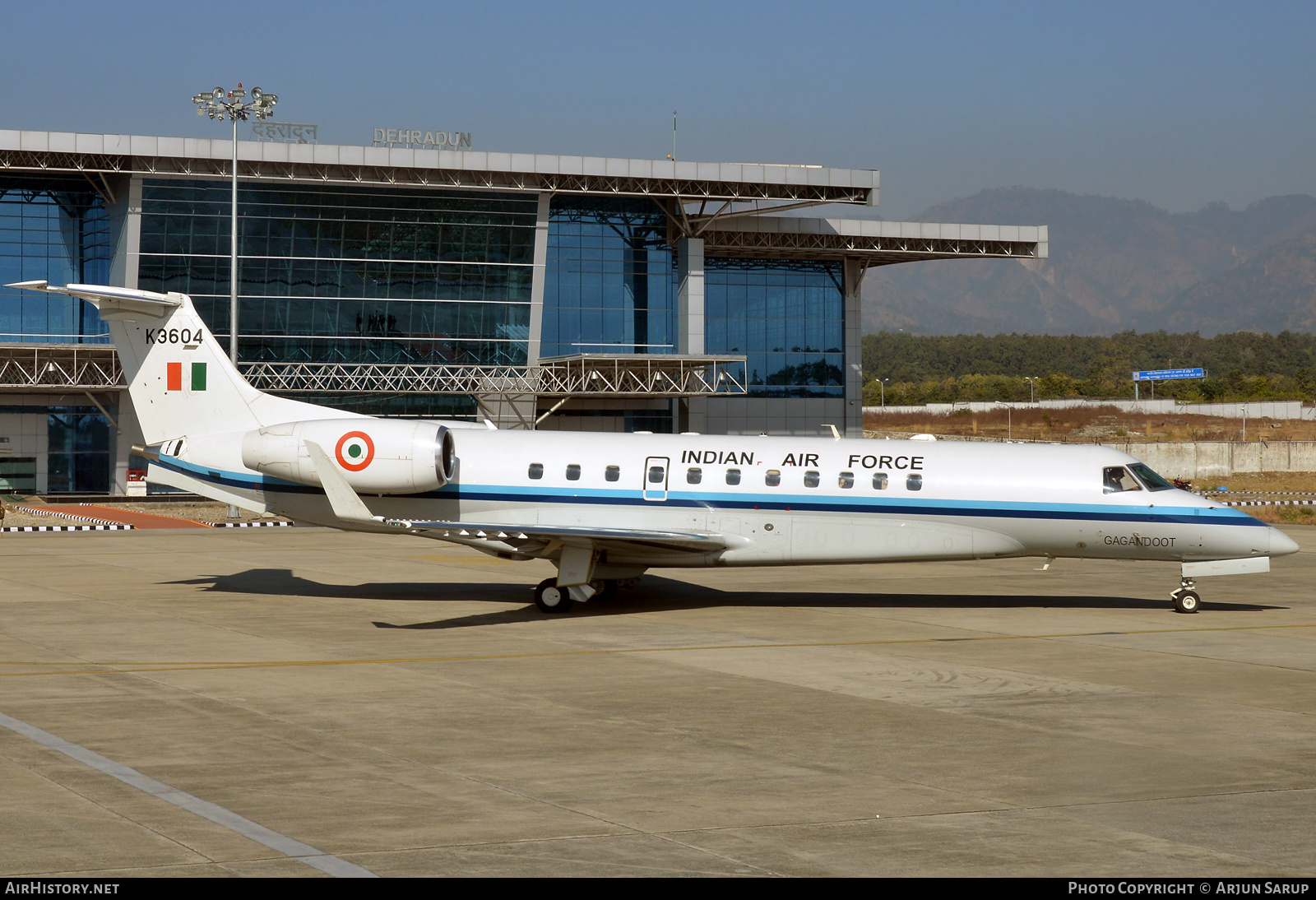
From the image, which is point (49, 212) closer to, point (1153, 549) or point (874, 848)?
point (1153, 549)

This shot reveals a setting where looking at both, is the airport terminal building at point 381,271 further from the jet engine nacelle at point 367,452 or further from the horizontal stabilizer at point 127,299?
the jet engine nacelle at point 367,452

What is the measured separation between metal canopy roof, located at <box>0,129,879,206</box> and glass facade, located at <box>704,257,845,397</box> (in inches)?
361

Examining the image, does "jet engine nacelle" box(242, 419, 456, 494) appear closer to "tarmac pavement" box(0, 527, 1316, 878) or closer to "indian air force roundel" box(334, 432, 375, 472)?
"indian air force roundel" box(334, 432, 375, 472)

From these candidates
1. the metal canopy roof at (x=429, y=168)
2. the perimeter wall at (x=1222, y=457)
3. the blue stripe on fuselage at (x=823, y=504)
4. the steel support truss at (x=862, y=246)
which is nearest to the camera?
the blue stripe on fuselage at (x=823, y=504)

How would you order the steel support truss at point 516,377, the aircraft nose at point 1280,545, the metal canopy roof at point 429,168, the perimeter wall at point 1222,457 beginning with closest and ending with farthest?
1. the aircraft nose at point 1280,545
2. the metal canopy roof at point 429,168
3. the steel support truss at point 516,377
4. the perimeter wall at point 1222,457

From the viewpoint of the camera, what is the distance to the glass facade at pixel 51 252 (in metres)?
55.7

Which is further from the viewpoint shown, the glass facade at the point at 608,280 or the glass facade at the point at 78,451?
the glass facade at the point at 608,280

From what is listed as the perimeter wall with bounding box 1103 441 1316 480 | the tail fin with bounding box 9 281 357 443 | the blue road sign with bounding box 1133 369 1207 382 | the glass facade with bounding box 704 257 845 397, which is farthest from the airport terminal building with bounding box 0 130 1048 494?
the blue road sign with bounding box 1133 369 1207 382

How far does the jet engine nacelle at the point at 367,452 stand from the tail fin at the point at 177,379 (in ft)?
4.30

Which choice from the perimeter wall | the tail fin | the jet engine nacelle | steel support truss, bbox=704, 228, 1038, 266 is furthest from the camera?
the perimeter wall

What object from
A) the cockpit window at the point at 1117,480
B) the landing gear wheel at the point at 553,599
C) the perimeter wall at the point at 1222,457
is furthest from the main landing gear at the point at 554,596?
the perimeter wall at the point at 1222,457

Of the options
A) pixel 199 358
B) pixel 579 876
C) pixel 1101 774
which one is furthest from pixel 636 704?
pixel 199 358

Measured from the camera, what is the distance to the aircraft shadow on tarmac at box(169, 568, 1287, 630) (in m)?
22.0

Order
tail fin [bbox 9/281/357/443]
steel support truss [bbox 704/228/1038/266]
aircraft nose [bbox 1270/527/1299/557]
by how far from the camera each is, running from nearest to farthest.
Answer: aircraft nose [bbox 1270/527/1299/557] → tail fin [bbox 9/281/357/443] → steel support truss [bbox 704/228/1038/266]
